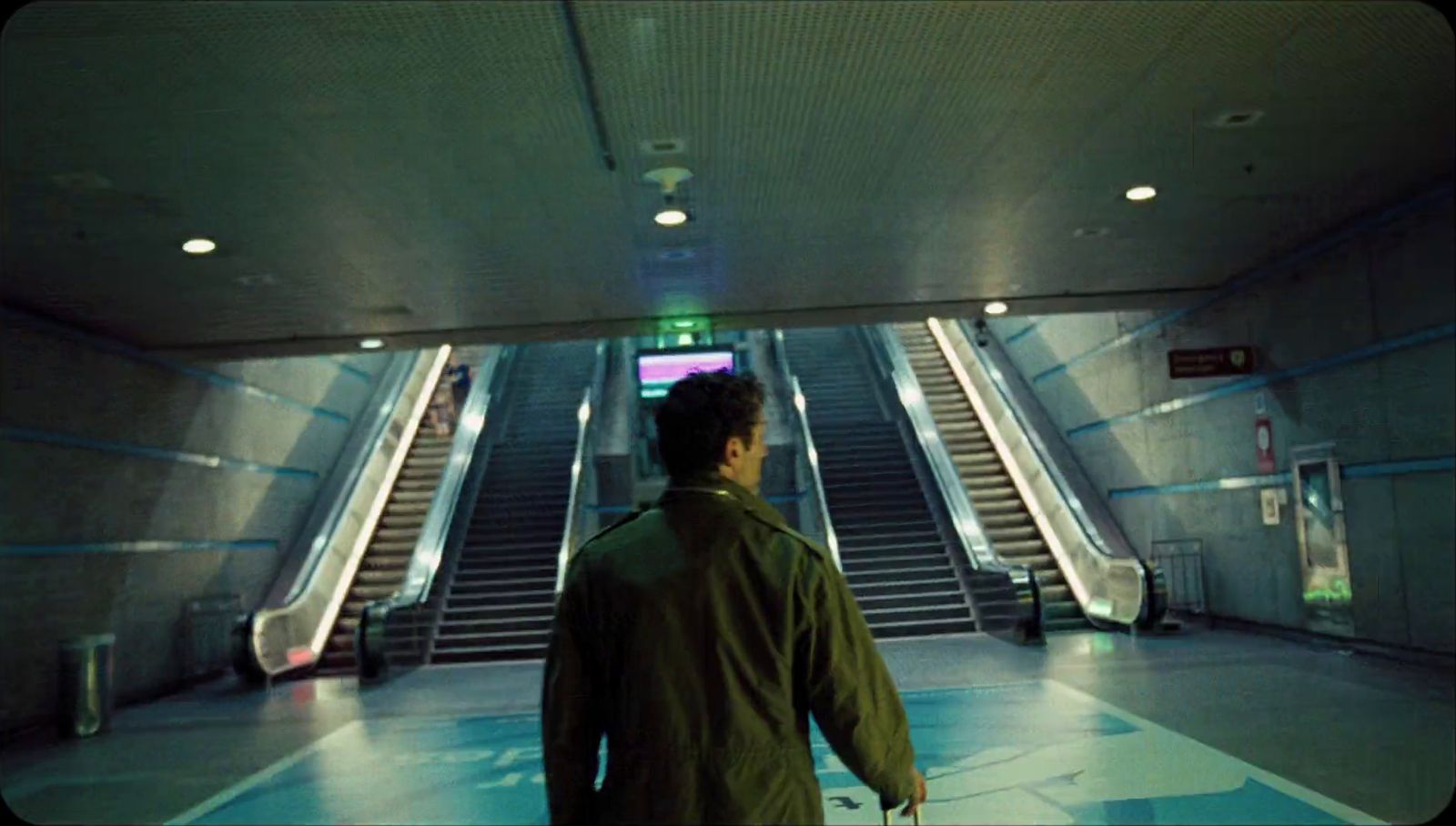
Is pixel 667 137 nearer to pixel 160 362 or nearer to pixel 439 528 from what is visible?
pixel 160 362

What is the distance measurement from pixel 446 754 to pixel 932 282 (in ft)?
18.0

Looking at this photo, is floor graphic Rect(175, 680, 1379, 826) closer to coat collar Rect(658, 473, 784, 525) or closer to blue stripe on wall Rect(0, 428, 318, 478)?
coat collar Rect(658, 473, 784, 525)

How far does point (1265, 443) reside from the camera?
381 inches

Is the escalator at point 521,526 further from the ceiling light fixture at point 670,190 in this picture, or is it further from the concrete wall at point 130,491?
the ceiling light fixture at point 670,190

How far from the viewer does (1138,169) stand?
651 cm

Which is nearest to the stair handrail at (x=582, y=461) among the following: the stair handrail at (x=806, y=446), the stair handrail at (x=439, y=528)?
the stair handrail at (x=439, y=528)

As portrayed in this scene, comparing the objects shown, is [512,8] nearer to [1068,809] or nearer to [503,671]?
[1068,809]

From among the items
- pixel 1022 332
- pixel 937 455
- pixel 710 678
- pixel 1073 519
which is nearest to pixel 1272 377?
pixel 1073 519

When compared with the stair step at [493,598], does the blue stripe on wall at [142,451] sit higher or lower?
higher

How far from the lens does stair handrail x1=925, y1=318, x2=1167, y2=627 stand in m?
10.5

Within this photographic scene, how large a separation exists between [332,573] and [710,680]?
1104 centimetres

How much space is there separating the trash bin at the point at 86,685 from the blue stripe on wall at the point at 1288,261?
370 inches

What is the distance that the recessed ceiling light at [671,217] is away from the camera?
6980 mm

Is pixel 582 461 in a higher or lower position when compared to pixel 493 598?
higher
